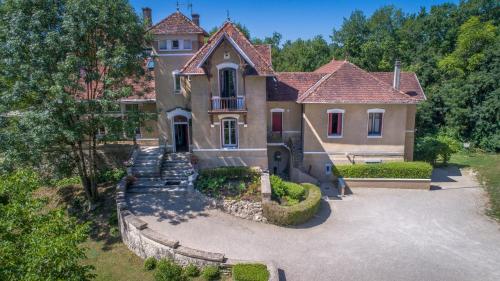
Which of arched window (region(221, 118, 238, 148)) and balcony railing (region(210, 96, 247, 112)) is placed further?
arched window (region(221, 118, 238, 148))

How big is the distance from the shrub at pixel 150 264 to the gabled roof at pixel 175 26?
1616cm

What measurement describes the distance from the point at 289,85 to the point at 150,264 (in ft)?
61.4

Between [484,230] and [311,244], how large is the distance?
1052 cm

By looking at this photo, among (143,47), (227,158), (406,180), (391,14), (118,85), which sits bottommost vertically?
(406,180)

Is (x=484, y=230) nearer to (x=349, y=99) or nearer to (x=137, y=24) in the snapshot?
(x=349, y=99)

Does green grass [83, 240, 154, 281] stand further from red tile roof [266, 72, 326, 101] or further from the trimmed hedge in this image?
red tile roof [266, 72, 326, 101]

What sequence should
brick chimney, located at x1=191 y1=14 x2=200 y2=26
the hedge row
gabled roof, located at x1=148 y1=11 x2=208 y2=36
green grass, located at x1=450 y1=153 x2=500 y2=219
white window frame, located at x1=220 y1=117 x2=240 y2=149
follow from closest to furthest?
green grass, located at x1=450 y1=153 x2=500 y2=219 → the hedge row → gabled roof, located at x1=148 y1=11 x2=208 y2=36 → white window frame, located at x1=220 y1=117 x2=240 y2=149 → brick chimney, located at x1=191 y1=14 x2=200 y2=26

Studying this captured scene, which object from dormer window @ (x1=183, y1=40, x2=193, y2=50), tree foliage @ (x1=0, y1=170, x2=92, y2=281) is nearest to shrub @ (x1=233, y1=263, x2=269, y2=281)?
tree foliage @ (x1=0, y1=170, x2=92, y2=281)

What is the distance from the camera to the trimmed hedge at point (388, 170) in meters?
25.3

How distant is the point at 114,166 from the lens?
28.1 m

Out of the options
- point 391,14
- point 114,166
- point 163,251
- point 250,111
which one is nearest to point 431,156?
point 250,111

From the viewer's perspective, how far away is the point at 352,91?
26562 millimetres

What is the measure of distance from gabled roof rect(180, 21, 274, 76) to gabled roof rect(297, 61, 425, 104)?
15.2 ft

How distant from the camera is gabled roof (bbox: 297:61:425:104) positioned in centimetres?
2600
